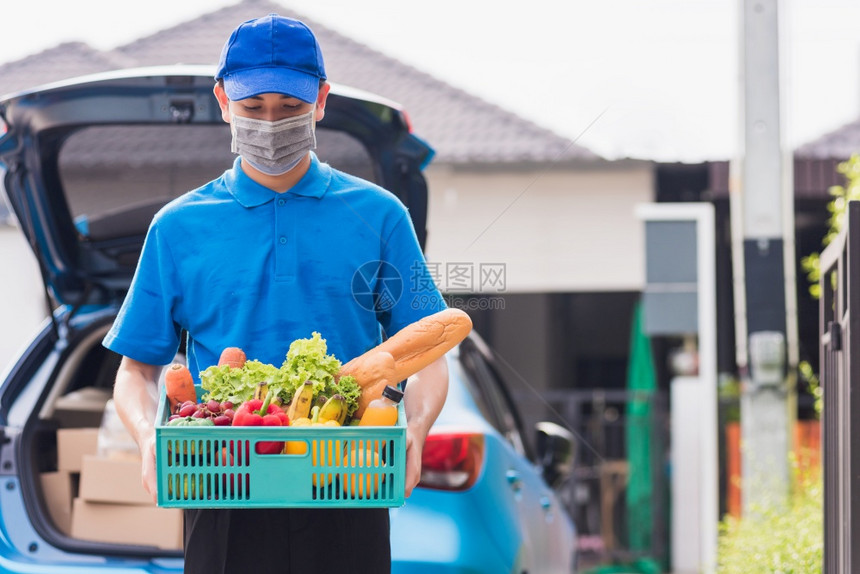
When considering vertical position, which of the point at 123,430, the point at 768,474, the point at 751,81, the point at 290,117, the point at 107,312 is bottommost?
the point at 768,474

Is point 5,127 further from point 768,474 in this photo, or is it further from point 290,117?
point 768,474

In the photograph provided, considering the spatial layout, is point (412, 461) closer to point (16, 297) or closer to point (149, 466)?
point (149, 466)

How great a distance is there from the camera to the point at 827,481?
3.61 meters

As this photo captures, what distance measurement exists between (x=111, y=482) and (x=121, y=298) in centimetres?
62

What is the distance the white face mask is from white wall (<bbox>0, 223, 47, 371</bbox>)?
3601mm

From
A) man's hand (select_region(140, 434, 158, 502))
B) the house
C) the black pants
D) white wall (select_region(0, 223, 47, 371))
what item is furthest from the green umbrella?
man's hand (select_region(140, 434, 158, 502))

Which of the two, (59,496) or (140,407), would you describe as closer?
(140,407)

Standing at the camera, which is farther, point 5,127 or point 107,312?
point 107,312

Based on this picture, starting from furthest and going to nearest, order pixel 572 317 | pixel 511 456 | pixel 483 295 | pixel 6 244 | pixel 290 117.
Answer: pixel 572 317 < pixel 6 244 < pixel 511 456 < pixel 483 295 < pixel 290 117

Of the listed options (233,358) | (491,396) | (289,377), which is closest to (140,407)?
(233,358)

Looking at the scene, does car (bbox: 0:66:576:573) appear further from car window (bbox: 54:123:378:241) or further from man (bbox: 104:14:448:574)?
man (bbox: 104:14:448:574)

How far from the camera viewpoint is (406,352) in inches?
96.8

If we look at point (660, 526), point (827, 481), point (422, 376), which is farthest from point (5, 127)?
point (660, 526)

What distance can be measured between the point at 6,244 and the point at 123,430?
4.14 meters
